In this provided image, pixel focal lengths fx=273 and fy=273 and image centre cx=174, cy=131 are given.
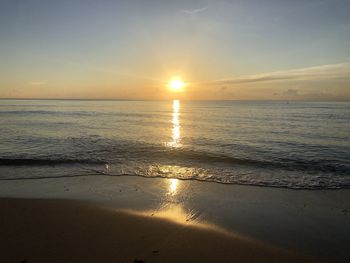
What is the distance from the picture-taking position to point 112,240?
6.07 m

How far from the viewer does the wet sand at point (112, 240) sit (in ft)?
17.7

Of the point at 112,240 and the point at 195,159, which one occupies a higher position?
the point at 112,240

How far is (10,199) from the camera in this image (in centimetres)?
867

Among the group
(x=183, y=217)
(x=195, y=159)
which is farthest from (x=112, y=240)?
(x=195, y=159)

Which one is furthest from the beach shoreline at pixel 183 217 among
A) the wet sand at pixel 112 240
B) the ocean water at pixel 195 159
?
the ocean water at pixel 195 159

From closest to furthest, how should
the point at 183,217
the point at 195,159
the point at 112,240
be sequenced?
1. the point at 112,240
2. the point at 183,217
3. the point at 195,159

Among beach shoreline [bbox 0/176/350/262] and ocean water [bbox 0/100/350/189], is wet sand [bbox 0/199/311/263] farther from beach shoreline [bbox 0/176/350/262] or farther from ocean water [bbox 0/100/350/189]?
ocean water [bbox 0/100/350/189]

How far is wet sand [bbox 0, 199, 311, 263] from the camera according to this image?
17.7 feet

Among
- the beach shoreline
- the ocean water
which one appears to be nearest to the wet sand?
the beach shoreline

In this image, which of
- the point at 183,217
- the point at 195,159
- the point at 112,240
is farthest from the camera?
the point at 195,159

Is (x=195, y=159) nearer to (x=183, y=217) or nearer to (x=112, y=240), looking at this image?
(x=183, y=217)

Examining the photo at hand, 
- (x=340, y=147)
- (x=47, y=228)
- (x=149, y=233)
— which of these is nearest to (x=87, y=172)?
(x=47, y=228)

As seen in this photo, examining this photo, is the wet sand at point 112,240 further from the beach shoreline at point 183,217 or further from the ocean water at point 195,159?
the ocean water at point 195,159

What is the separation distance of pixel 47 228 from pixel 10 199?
292 cm
